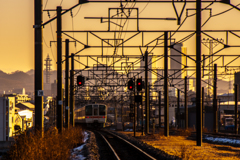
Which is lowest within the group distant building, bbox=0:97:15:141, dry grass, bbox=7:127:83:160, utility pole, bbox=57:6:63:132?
distant building, bbox=0:97:15:141

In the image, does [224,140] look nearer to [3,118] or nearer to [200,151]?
[200,151]

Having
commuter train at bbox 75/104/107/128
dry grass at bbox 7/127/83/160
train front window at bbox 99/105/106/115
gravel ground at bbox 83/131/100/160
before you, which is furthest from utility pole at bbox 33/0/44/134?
train front window at bbox 99/105/106/115

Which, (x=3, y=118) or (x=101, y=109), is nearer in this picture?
(x=3, y=118)

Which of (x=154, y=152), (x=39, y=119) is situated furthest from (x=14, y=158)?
(x=154, y=152)

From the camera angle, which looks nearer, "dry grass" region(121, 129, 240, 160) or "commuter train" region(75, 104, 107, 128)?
"dry grass" region(121, 129, 240, 160)

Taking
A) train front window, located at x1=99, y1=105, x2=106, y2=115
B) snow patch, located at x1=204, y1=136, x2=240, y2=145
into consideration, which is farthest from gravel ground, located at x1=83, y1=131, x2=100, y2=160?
train front window, located at x1=99, y1=105, x2=106, y2=115

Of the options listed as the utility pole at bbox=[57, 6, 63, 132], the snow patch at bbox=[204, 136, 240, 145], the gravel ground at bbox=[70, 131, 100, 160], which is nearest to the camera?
the gravel ground at bbox=[70, 131, 100, 160]

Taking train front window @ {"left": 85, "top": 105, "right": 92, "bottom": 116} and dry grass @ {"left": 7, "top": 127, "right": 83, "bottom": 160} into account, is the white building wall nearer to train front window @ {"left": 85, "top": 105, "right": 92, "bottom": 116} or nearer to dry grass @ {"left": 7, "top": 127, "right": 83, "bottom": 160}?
train front window @ {"left": 85, "top": 105, "right": 92, "bottom": 116}

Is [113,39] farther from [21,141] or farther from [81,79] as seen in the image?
[21,141]

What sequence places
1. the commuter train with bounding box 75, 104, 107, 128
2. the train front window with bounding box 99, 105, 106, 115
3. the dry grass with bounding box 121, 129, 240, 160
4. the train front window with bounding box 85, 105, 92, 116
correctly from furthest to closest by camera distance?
the train front window with bounding box 99, 105, 106, 115 → the commuter train with bounding box 75, 104, 107, 128 → the train front window with bounding box 85, 105, 92, 116 → the dry grass with bounding box 121, 129, 240, 160

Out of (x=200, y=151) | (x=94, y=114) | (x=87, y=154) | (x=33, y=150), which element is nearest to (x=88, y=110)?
(x=94, y=114)

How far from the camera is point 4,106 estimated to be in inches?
1903

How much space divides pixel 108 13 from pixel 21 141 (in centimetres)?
1148

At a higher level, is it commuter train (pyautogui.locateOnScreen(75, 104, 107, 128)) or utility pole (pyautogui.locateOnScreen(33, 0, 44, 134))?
utility pole (pyautogui.locateOnScreen(33, 0, 44, 134))
